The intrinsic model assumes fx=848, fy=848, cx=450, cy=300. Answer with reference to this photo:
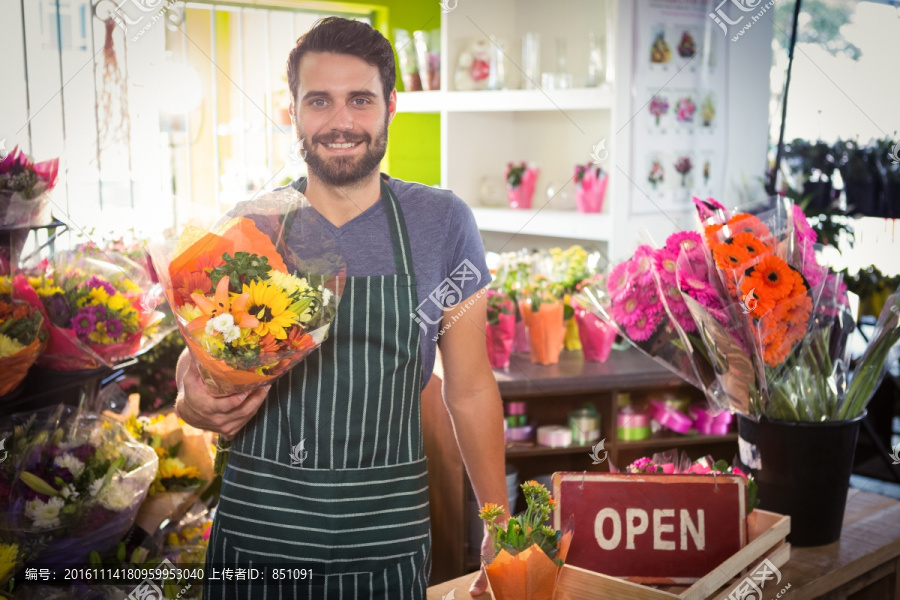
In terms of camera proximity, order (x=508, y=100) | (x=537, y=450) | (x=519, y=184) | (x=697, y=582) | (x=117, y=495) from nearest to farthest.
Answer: (x=697, y=582) < (x=117, y=495) < (x=537, y=450) < (x=508, y=100) < (x=519, y=184)

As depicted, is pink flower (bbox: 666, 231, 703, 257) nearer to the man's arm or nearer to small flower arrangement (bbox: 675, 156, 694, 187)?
the man's arm

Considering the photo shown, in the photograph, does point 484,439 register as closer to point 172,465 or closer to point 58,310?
point 172,465

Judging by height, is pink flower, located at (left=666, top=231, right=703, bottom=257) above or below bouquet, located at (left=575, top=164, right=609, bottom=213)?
below

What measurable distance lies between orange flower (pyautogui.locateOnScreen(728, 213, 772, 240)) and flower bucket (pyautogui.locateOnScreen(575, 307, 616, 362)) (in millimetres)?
1054

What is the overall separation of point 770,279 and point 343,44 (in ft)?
2.43

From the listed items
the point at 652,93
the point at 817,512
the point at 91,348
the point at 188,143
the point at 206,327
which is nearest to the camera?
the point at 206,327

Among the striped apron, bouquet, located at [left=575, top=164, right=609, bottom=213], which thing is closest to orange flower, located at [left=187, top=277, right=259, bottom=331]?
the striped apron

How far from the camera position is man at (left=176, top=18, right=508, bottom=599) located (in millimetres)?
1265

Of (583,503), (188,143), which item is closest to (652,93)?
(188,143)

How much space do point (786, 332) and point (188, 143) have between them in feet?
4.89

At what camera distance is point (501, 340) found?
242 cm

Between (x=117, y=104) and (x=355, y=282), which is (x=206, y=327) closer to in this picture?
(x=355, y=282)

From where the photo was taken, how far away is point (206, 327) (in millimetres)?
1055

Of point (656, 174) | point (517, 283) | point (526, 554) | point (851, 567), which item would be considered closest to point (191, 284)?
point (526, 554)
